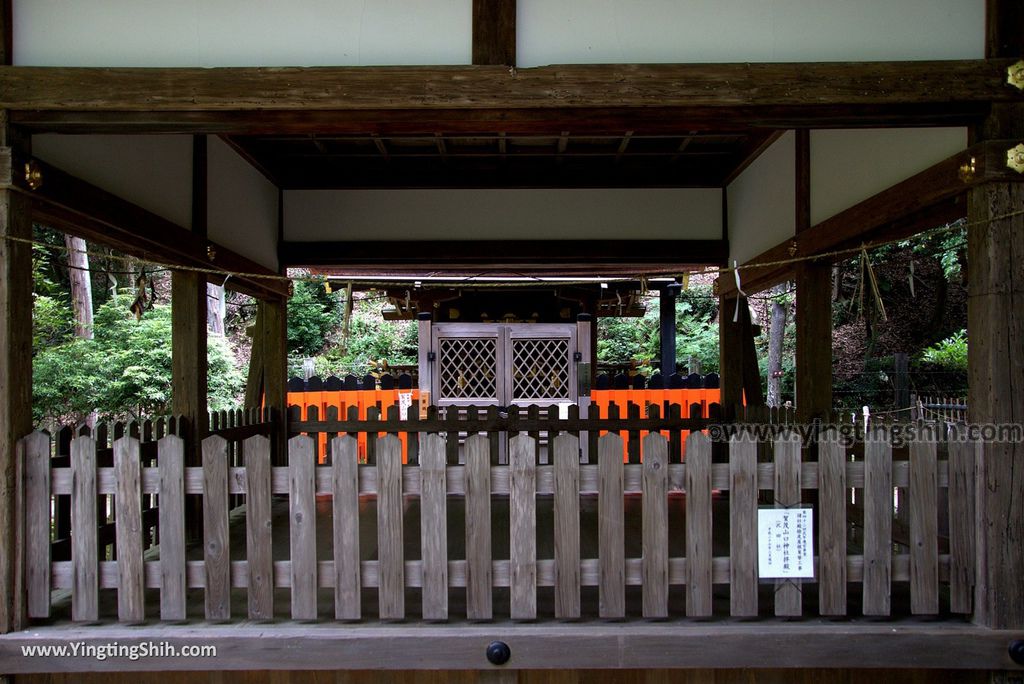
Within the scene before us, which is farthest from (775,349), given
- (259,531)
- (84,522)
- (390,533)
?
(84,522)

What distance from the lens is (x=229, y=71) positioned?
11.3 feet

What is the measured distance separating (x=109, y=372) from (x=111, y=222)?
33.7ft

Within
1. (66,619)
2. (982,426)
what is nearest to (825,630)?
(982,426)

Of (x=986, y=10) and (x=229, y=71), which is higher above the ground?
(x=986, y=10)

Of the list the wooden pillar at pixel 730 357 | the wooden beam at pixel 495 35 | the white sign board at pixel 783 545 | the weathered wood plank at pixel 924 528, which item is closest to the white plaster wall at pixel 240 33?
the wooden beam at pixel 495 35

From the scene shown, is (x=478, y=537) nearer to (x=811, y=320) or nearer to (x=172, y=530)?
(x=172, y=530)

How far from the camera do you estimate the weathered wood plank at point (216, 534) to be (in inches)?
138

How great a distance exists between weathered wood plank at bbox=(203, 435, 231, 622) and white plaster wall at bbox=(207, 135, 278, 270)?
9.18 ft

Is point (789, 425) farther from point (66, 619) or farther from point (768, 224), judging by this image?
point (66, 619)

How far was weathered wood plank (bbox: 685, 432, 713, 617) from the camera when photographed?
→ 3508 millimetres

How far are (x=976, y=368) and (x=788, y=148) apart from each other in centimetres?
→ 303

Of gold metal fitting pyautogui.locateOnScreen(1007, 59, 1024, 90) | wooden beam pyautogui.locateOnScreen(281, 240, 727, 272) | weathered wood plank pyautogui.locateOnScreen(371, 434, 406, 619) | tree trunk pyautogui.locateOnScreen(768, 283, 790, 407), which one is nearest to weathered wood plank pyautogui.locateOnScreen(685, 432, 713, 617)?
weathered wood plank pyautogui.locateOnScreen(371, 434, 406, 619)

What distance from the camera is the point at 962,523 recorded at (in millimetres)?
3449

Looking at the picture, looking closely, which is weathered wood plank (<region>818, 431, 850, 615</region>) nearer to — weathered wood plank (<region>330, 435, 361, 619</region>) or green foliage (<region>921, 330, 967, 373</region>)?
weathered wood plank (<region>330, 435, 361, 619</region>)
